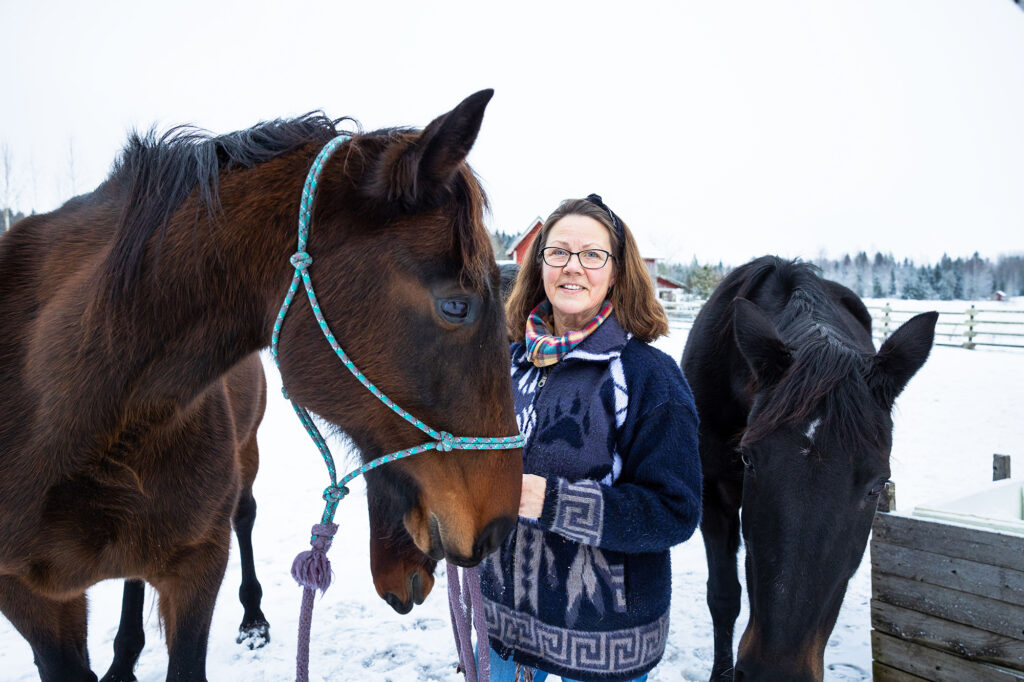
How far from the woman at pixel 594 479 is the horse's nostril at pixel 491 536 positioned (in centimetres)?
25

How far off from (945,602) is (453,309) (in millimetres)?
2875

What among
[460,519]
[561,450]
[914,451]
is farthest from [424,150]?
[914,451]

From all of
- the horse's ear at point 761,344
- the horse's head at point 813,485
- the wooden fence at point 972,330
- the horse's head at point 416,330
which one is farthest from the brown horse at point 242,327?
the wooden fence at point 972,330

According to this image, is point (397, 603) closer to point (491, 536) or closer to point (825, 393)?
point (491, 536)

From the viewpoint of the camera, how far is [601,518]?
1791 millimetres

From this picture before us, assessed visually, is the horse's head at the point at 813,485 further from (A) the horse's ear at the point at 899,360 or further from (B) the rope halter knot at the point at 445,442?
(B) the rope halter knot at the point at 445,442

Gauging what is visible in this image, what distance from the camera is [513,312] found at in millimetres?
2570

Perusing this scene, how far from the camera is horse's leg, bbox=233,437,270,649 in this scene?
12.8 feet

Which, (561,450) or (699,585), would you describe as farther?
(699,585)

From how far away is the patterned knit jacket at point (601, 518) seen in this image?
5.97 feet

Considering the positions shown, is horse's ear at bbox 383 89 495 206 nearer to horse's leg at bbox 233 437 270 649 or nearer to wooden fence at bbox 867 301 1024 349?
horse's leg at bbox 233 437 270 649

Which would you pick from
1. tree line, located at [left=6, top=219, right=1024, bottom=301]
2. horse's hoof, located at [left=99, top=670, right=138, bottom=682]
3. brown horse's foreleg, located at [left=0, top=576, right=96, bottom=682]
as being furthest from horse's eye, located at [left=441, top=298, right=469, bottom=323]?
tree line, located at [left=6, top=219, right=1024, bottom=301]

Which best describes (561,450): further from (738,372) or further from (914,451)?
(914,451)

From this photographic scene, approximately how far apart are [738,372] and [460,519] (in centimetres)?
239
